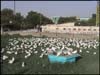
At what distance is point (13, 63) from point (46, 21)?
62529 millimetres

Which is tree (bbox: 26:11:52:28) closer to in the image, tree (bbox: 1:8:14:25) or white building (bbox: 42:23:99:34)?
tree (bbox: 1:8:14:25)

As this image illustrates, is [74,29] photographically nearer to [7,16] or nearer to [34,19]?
[7,16]

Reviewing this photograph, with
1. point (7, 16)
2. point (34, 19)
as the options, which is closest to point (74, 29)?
point (7, 16)

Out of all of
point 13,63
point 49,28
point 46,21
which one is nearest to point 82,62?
point 13,63

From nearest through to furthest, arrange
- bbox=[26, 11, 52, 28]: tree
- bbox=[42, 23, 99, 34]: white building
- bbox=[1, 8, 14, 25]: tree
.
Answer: bbox=[42, 23, 99, 34]: white building < bbox=[1, 8, 14, 25]: tree < bbox=[26, 11, 52, 28]: tree

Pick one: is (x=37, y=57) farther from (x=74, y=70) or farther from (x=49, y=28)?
(x=49, y=28)

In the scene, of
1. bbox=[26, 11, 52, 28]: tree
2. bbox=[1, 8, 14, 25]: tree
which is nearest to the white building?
bbox=[1, 8, 14, 25]: tree

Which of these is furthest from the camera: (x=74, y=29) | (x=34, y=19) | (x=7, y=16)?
(x=34, y=19)

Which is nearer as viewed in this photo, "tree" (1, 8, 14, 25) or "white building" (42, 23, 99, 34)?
"white building" (42, 23, 99, 34)

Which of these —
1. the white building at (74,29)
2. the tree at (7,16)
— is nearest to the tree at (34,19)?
the tree at (7,16)

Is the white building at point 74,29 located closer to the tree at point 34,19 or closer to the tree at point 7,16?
the tree at point 7,16

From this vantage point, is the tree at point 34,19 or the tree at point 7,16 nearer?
the tree at point 7,16

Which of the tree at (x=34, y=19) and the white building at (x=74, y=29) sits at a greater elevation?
the tree at (x=34, y=19)

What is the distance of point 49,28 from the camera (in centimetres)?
4941
